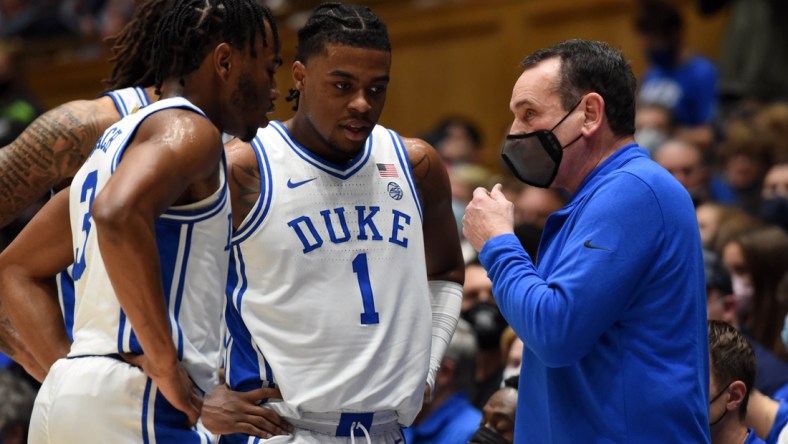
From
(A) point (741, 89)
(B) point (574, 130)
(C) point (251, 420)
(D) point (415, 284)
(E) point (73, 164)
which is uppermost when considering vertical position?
(B) point (574, 130)

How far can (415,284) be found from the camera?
3855 mm

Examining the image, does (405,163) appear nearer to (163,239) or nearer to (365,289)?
(365,289)

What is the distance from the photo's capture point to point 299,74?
390cm

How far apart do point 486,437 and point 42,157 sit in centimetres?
196

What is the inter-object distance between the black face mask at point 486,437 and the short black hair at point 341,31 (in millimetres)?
1617

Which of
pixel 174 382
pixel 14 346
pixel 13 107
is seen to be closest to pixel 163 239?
pixel 174 382

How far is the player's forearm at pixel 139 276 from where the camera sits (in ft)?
9.61

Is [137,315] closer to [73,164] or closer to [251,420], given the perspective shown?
[251,420]

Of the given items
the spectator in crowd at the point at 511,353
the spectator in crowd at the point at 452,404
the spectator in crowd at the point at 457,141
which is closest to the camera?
the spectator in crowd at the point at 452,404

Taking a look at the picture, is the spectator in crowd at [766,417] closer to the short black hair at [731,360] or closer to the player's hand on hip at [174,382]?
the short black hair at [731,360]

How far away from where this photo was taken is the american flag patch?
393 centimetres

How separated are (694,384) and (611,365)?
0.23m

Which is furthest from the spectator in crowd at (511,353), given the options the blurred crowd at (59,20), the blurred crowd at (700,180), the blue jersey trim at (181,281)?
the blurred crowd at (59,20)

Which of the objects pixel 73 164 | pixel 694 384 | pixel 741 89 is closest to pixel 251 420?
pixel 73 164
